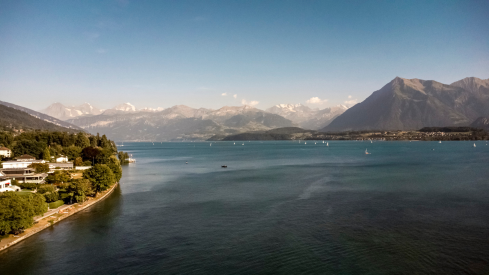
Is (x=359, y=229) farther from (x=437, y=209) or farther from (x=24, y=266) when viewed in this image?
(x=24, y=266)

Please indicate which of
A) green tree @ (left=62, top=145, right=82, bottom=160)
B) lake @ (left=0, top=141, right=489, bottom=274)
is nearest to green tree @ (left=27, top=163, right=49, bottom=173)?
lake @ (left=0, top=141, right=489, bottom=274)

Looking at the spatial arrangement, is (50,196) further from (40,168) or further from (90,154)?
(90,154)

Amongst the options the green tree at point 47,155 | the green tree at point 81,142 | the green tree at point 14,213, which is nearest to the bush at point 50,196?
the green tree at point 14,213

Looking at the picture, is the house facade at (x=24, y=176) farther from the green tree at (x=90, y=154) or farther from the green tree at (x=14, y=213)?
the green tree at (x=90, y=154)

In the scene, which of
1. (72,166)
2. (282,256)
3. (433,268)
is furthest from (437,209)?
(72,166)

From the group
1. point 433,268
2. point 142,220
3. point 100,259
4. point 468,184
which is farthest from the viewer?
point 468,184

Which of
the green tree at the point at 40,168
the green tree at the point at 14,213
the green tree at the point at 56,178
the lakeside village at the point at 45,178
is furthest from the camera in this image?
the green tree at the point at 40,168

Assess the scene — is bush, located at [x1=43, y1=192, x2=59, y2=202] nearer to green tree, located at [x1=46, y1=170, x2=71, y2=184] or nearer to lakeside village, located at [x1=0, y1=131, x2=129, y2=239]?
lakeside village, located at [x1=0, y1=131, x2=129, y2=239]
